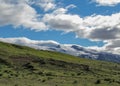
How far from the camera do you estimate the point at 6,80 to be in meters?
73.0

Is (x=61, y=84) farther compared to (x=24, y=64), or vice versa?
(x=24, y=64)

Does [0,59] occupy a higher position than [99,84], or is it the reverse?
[0,59]

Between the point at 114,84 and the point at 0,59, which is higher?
the point at 0,59

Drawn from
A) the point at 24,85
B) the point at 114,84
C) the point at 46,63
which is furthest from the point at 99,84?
the point at 46,63

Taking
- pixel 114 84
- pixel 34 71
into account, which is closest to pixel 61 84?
pixel 114 84

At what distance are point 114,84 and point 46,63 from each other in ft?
130

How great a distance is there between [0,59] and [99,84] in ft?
147

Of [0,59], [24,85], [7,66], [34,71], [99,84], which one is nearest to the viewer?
[24,85]

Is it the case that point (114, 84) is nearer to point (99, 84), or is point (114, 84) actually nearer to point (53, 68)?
point (99, 84)

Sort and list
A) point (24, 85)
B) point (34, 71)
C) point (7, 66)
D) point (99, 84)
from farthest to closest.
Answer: point (7, 66)
point (34, 71)
point (99, 84)
point (24, 85)

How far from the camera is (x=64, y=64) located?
11619 centimetres

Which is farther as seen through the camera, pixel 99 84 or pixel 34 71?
pixel 34 71

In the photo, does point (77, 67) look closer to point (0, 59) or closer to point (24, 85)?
point (0, 59)

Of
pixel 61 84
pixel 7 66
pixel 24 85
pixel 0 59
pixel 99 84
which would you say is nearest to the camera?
pixel 24 85
